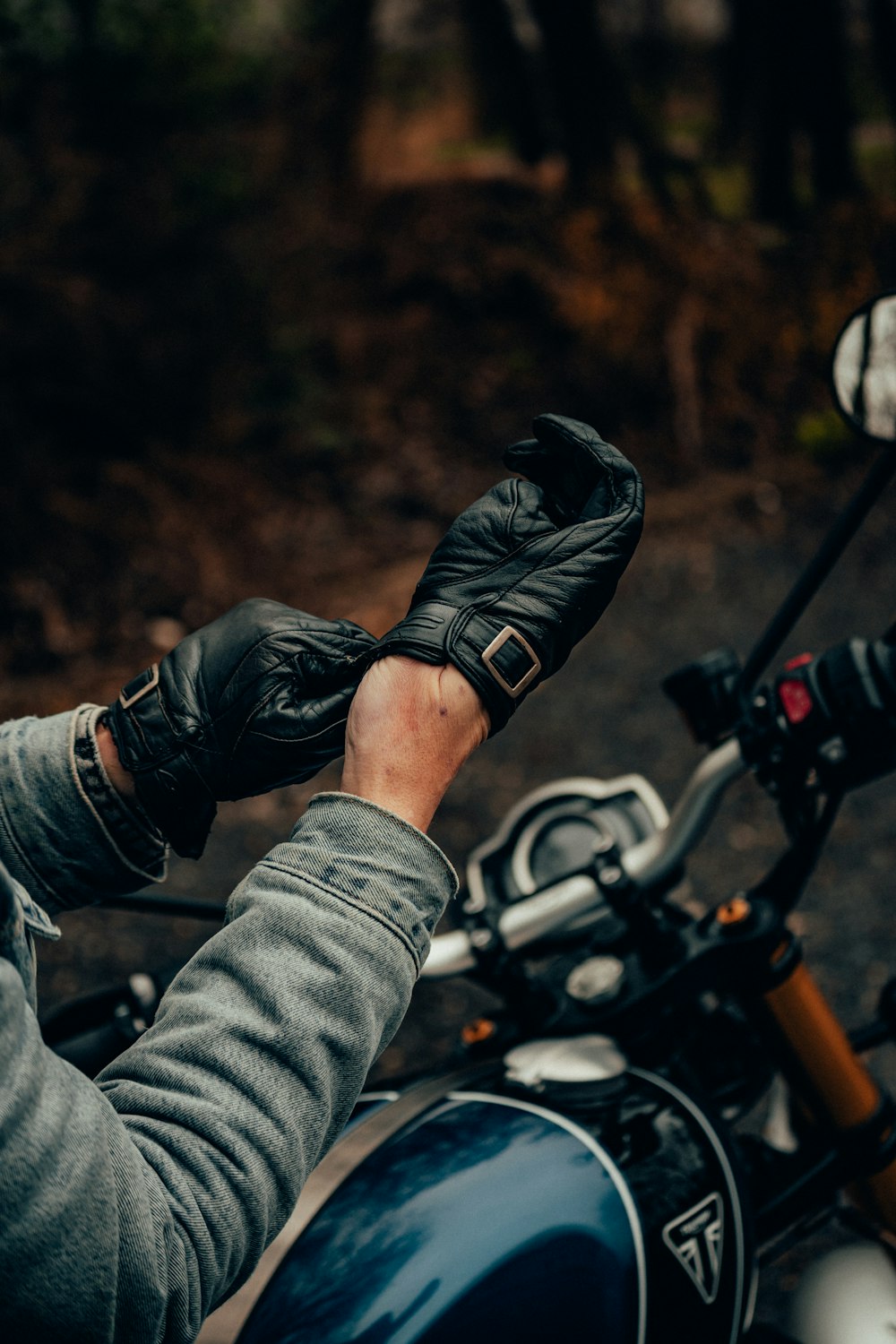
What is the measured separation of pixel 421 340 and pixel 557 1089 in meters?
5.50

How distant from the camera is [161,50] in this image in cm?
596

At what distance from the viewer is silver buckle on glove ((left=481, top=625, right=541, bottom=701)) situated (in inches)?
47.4

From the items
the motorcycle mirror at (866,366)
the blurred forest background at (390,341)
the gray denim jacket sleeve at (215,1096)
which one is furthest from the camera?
the blurred forest background at (390,341)

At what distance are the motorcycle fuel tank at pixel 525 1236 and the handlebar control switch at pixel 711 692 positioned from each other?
58cm

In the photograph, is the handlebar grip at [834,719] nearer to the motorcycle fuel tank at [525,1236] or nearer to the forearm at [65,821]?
the motorcycle fuel tank at [525,1236]

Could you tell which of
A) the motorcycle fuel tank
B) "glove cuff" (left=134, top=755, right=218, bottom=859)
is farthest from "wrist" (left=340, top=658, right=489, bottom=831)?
the motorcycle fuel tank

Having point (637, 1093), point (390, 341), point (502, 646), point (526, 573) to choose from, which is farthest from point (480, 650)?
point (390, 341)

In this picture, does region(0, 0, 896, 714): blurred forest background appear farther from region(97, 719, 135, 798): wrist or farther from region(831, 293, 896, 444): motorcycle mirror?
region(831, 293, 896, 444): motorcycle mirror

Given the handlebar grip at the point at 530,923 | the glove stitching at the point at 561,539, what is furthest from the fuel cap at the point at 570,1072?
the glove stitching at the point at 561,539

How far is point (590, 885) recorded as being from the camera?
1.62 meters

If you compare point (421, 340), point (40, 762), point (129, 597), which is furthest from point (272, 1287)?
point (421, 340)

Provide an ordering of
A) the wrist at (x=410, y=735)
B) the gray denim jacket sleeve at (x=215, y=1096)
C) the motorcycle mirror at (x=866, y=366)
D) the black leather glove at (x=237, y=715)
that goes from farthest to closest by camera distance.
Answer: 1. the motorcycle mirror at (x=866, y=366)
2. the black leather glove at (x=237, y=715)
3. the wrist at (x=410, y=735)
4. the gray denim jacket sleeve at (x=215, y=1096)

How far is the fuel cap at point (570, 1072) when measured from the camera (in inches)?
58.0

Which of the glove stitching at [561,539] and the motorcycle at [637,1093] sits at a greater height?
the glove stitching at [561,539]
